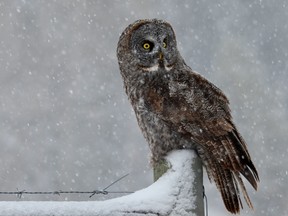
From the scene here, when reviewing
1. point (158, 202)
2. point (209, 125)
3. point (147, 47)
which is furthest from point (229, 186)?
point (147, 47)

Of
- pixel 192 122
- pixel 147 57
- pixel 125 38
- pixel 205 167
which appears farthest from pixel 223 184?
pixel 125 38

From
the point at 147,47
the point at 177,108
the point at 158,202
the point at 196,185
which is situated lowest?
the point at 158,202

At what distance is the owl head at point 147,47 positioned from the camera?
5.03 metres

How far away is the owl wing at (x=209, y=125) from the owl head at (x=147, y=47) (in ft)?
0.86

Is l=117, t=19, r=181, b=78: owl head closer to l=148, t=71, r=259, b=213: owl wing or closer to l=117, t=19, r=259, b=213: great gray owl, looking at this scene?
l=117, t=19, r=259, b=213: great gray owl

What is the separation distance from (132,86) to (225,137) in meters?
1.05

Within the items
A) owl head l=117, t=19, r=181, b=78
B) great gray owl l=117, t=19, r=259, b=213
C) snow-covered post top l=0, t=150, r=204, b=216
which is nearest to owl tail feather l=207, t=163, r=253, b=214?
great gray owl l=117, t=19, r=259, b=213

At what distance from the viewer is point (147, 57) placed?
5086 mm

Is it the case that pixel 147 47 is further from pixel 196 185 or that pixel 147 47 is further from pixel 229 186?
pixel 196 185

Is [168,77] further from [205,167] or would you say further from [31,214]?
[31,214]

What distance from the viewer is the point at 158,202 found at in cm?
324

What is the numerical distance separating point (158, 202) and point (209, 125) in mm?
1493

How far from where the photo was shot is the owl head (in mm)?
5027

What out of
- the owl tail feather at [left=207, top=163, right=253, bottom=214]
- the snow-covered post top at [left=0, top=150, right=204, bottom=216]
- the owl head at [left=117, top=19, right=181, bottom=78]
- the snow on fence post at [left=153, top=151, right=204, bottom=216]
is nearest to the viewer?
the snow-covered post top at [left=0, top=150, right=204, bottom=216]
